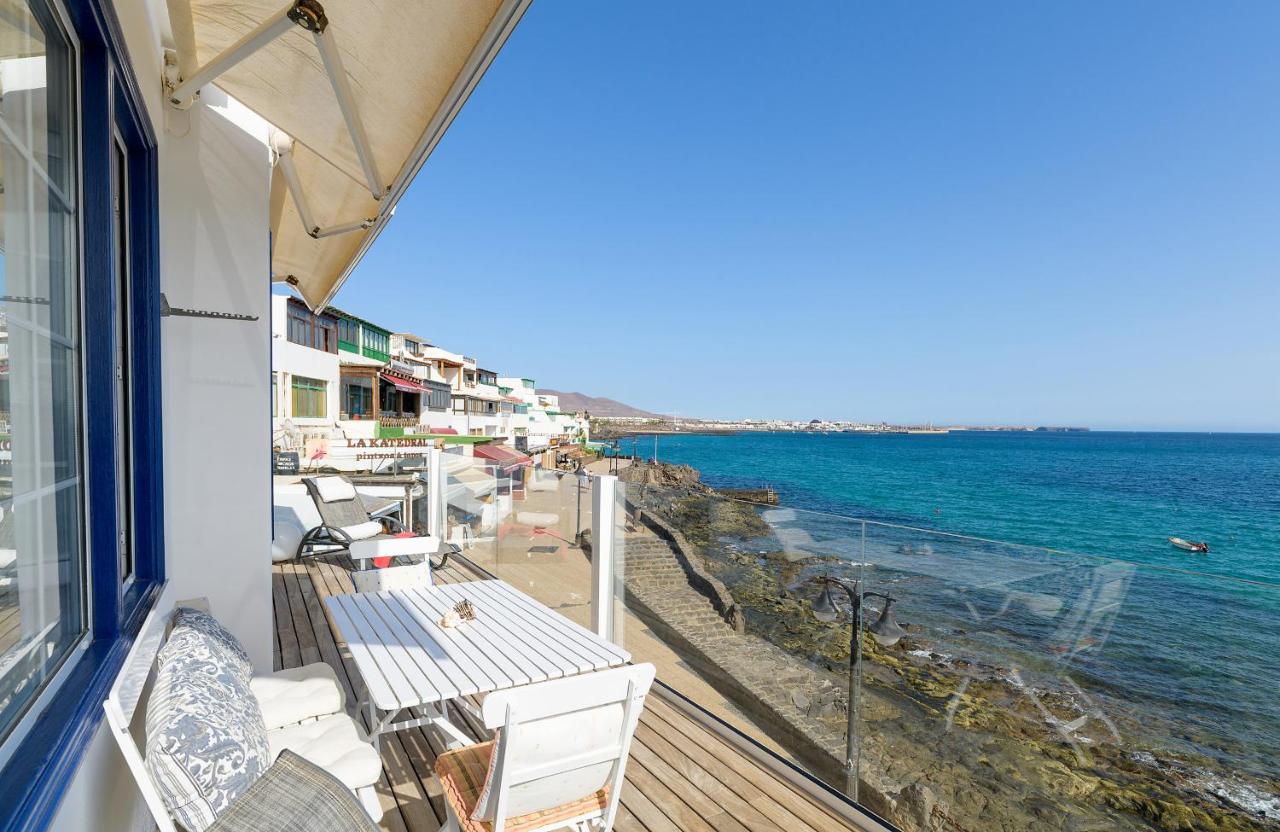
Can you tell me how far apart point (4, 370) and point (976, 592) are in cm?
272

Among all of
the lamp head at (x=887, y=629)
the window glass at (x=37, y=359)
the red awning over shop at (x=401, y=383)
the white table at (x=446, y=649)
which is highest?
the red awning over shop at (x=401, y=383)

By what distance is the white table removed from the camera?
6.71ft

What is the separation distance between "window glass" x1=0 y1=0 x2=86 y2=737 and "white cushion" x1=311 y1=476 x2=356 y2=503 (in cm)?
521

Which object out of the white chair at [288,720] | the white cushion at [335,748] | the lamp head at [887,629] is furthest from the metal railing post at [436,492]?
the lamp head at [887,629]

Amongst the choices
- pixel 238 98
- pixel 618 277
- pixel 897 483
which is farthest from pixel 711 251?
pixel 238 98

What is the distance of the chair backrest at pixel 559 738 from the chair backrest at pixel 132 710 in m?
0.67

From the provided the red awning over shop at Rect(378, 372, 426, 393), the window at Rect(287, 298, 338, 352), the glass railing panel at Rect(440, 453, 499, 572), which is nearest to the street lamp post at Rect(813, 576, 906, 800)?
the glass railing panel at Rect(440, 453, 499, 572)

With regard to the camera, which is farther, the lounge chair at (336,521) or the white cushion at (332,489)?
the white cushion at (332,489)

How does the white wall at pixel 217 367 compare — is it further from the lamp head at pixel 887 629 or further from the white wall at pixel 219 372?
the lamp head at pixel 887 629

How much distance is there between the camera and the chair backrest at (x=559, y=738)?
4.99ft

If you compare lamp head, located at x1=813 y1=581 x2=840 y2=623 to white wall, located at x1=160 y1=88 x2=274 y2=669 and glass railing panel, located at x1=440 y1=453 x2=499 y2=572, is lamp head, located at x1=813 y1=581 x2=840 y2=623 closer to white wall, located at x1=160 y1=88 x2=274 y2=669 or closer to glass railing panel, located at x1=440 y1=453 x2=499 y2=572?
white wall, located at x1=160 y1=88 x2=274 y2=669

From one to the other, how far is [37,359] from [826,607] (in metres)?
2.59

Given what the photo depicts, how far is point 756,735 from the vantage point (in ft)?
8.82

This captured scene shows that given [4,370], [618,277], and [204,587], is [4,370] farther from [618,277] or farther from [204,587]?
[618,277]
